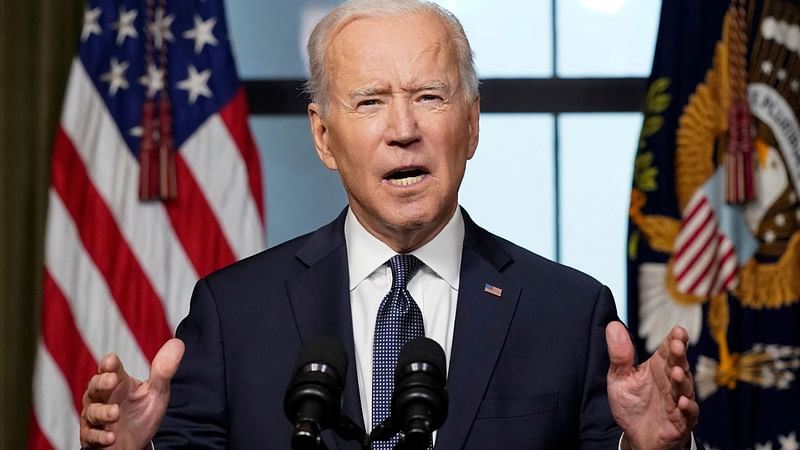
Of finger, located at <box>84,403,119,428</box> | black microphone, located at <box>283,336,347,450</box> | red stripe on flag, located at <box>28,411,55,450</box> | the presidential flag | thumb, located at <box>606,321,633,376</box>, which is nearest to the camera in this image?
black microphone, located at <box>283,336,347,450</box>

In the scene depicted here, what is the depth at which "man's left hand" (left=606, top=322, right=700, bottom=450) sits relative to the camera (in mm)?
2055

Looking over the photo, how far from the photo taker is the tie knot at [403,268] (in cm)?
252

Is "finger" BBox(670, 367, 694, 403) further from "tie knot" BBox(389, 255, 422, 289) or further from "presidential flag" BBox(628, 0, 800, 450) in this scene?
"presidential flag" BBox(628, 0, 800, 450)

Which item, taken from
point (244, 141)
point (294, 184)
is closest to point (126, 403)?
point (244, 141)

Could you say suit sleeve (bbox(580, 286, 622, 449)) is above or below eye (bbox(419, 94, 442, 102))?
below

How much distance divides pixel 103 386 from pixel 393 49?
2.89ft

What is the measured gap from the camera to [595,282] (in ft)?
8.52

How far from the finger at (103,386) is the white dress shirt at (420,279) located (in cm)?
62

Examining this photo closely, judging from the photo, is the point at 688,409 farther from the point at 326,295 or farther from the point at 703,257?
the point at 703,257

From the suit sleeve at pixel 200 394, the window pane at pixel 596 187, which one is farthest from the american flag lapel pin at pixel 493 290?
the window pane at pixel 596 187

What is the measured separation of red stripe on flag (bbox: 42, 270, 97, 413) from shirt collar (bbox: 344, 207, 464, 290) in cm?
186

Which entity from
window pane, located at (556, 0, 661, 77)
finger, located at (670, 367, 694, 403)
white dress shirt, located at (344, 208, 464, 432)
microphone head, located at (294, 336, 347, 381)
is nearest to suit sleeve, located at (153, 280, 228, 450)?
white dress shirt, located at (344, 208, 464, 432)

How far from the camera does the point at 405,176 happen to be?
2.46 meters

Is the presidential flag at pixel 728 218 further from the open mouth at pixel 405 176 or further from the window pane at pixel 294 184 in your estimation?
the open mouth at pixel 405 176
